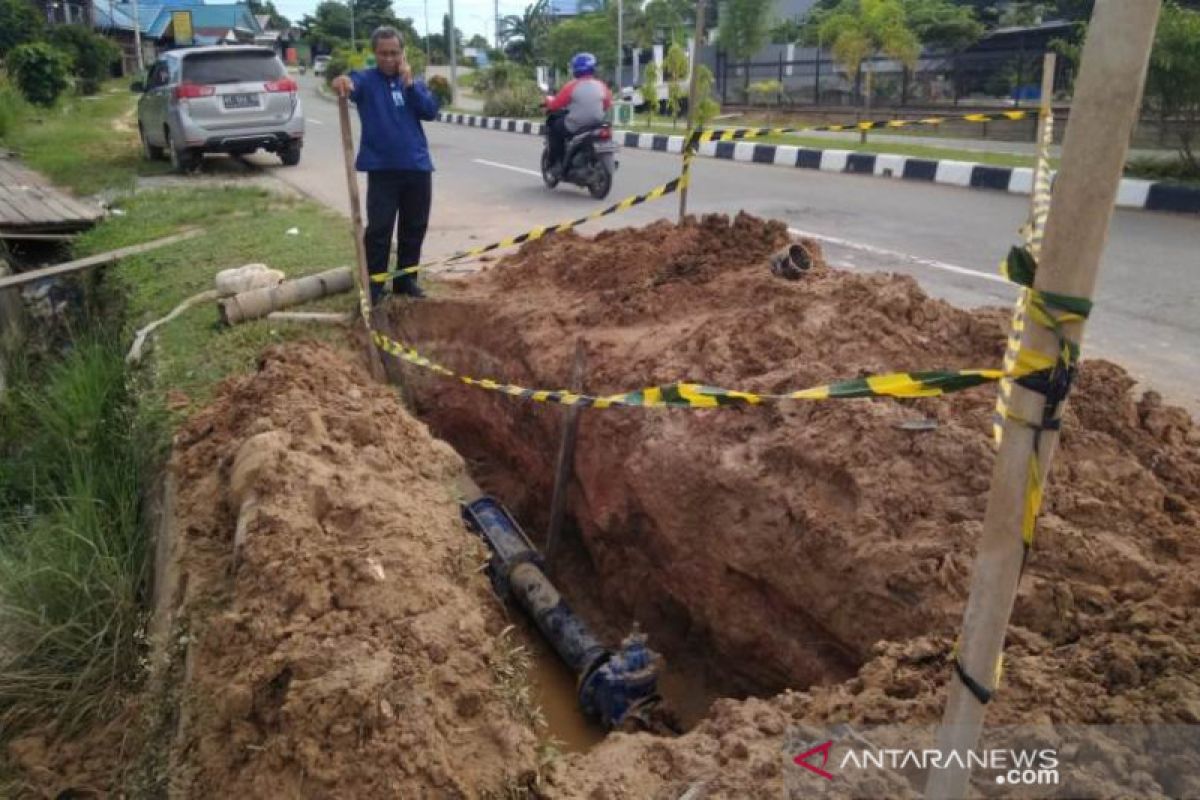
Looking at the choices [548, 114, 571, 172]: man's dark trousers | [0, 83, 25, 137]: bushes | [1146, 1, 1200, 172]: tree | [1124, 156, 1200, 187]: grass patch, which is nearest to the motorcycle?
[548, 114, 571, 172]: man's dark trousers

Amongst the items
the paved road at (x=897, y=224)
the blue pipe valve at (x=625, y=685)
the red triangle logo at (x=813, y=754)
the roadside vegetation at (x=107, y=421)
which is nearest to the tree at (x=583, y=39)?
the paved road at (x=897, y=224)

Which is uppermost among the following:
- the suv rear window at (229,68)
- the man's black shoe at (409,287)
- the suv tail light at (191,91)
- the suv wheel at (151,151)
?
the suv rear window at (229,68)

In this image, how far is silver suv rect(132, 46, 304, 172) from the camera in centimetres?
1205

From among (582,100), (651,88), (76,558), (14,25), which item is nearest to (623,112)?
(651,88)

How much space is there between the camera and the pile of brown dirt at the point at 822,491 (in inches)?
99.3

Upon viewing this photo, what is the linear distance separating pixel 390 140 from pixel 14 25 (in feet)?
85.8

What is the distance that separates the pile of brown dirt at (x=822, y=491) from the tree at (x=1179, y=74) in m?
6.91

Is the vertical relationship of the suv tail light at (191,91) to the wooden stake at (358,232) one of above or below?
above

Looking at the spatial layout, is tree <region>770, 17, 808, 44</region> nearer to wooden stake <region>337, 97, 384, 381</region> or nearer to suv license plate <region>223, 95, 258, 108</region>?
suv license plate <region>223, 95, 258, 108</region>

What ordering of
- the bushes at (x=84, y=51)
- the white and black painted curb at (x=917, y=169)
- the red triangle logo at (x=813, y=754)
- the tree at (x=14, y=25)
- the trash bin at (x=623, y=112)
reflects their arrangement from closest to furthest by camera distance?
1. the red triangle logo at (x=813, y=754)
2. the white and black painted curb at (x=917, y=169)
3. the trash bin at (x=623, y=112)
4. the tree at (x=14, y=25)
5. the bushes at (x=84, y=51)

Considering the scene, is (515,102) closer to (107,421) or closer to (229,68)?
(229,68)

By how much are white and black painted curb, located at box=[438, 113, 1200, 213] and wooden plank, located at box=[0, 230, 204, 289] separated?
256cm

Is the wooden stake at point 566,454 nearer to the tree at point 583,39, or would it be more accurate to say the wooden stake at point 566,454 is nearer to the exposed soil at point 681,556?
the exposed soil at point 681,556

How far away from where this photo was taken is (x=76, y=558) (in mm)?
3637
